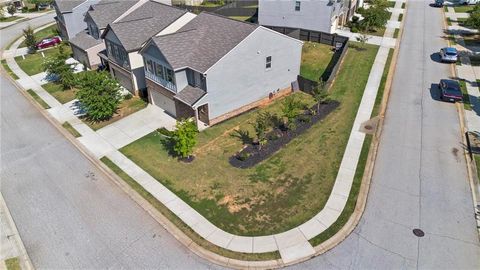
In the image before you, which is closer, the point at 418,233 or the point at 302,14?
the point at 418,233

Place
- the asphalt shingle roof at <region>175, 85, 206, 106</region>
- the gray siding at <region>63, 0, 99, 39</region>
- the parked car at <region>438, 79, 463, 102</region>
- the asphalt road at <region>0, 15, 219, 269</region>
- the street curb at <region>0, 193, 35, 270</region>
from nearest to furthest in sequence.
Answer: the street curb at <region>0, 193, 35, 270</region> → the asphalt road at <region>0, 15, 219, 269</region> → the asphalt shingle roof at <region>175, 85, 206, 106</region> → the parked car at <region>438, 79, 463, 102</region> → the gray siding at <region>63, 0, 99, 39</region>

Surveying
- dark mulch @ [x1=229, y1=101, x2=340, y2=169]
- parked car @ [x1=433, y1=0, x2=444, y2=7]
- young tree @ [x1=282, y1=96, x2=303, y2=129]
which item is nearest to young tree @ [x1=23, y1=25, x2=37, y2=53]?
dark mulch @ [x1=229, y1=101, x2=340, y2=169]

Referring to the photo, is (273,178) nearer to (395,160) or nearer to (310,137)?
(310,137)

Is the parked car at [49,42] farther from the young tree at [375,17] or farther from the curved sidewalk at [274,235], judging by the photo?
the young tree at [375,17]

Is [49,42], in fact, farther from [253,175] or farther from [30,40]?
[253,175]

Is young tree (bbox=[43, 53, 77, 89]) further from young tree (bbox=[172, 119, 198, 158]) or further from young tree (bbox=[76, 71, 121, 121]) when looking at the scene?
young tree (bbox=[172, 119, 198, 158])

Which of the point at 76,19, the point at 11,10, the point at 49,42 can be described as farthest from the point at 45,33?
the point at 11,10
